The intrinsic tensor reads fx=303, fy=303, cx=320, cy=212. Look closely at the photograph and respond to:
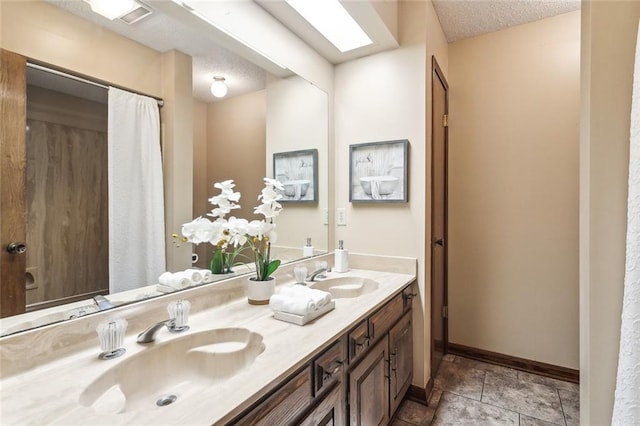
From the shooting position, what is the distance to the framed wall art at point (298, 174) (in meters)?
1.84

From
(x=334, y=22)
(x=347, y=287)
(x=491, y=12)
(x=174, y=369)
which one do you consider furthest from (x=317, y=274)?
(x=491, y=12)

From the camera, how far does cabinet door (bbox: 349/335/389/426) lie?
1.20 m

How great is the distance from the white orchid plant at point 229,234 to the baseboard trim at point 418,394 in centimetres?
127

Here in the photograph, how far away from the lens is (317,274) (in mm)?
1785

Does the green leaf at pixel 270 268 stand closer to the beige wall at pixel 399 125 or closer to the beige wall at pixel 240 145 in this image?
the beige wall at pixel 240 145

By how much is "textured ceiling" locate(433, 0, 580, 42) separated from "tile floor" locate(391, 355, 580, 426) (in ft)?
8.40

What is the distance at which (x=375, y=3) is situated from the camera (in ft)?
5.30

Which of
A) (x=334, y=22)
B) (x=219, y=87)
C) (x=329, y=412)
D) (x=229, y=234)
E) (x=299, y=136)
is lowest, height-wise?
(x=329, y=412)

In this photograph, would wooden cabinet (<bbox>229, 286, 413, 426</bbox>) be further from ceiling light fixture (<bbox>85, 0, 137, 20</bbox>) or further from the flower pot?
ceiling light fixture (<bbox>85, 0, 137, 20</bbox>)

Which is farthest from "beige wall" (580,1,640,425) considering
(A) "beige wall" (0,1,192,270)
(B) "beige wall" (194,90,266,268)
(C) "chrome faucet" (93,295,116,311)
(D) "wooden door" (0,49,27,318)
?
(D) "wooden door" (0,49,27,318)

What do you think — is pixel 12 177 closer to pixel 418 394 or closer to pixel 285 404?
pixel 285 404

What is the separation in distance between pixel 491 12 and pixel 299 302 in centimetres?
235

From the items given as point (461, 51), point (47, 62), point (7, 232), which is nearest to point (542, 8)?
point (461, 51)

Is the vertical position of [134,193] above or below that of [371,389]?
above
